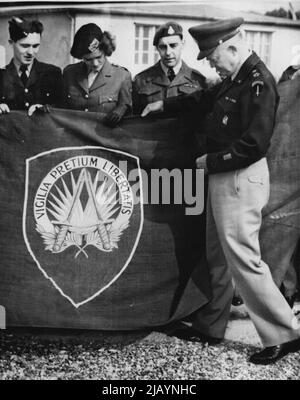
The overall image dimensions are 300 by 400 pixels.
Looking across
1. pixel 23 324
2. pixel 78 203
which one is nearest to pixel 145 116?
pixel 78 203

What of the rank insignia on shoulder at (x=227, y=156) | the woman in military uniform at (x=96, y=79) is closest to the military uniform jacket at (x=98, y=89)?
the woman in military uniform at (x=96, y=79)

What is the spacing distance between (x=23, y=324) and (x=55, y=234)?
606mm

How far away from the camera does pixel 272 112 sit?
3.66m

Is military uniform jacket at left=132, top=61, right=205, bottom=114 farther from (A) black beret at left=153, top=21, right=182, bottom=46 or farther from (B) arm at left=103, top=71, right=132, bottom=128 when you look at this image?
(A) black beret at left=153, top=21, right=182, bottom=46

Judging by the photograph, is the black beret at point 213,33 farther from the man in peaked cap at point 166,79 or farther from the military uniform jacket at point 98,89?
the military uniform jacket at point 98,89

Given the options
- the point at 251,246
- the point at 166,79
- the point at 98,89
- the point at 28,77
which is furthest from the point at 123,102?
the point at 251,246

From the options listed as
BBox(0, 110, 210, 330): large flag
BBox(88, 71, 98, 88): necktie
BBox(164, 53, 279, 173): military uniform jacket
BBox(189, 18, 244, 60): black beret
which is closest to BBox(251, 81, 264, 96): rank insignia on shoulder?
BBox(164, 53, 279, 173): military uniform jacket

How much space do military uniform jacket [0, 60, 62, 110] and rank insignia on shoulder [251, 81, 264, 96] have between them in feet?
4.00

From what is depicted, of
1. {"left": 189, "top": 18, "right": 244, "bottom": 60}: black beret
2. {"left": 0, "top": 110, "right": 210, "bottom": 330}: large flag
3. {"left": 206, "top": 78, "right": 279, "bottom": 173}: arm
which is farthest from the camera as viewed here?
{"left": 0, "top": 110, "right": 210, "bottom": 330}: large flag

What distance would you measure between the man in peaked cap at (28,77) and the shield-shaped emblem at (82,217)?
365 mm

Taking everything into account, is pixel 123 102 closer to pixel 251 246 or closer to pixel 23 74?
pixel 23 74

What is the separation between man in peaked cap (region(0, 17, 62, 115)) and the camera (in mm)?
3898

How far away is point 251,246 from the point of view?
147 inches

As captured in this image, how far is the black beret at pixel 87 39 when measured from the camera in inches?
151
